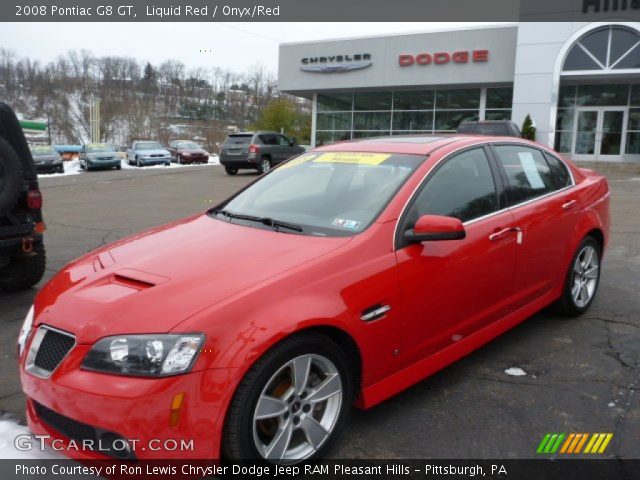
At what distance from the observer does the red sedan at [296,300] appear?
2312 millimetres

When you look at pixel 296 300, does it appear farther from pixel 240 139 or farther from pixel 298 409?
pixel 240 139

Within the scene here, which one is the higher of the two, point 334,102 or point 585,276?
point 334,102

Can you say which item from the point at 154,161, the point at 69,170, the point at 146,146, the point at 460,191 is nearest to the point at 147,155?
the point at 154,161

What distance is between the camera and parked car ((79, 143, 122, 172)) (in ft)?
94.5

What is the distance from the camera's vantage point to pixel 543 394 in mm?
3496

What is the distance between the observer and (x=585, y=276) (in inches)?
191

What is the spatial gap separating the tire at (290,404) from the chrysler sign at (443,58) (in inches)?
1091

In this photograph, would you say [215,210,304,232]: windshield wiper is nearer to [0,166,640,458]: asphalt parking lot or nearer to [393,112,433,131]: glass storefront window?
[0,166,640,458]: asphalt parking lot

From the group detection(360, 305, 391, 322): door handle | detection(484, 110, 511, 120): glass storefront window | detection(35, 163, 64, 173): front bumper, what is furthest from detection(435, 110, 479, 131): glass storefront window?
detection(360, 305, 391, 322): door handle

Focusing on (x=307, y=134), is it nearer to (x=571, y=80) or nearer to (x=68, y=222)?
(x=571, y=80)

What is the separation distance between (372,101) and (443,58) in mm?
5392

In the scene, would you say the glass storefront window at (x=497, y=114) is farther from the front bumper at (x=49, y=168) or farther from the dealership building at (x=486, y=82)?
the front bumper at (x=49, y=168)

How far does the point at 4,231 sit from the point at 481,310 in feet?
14.4

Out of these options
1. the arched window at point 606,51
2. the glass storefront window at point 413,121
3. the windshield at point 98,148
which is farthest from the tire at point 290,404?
the windshield at point 98,148
